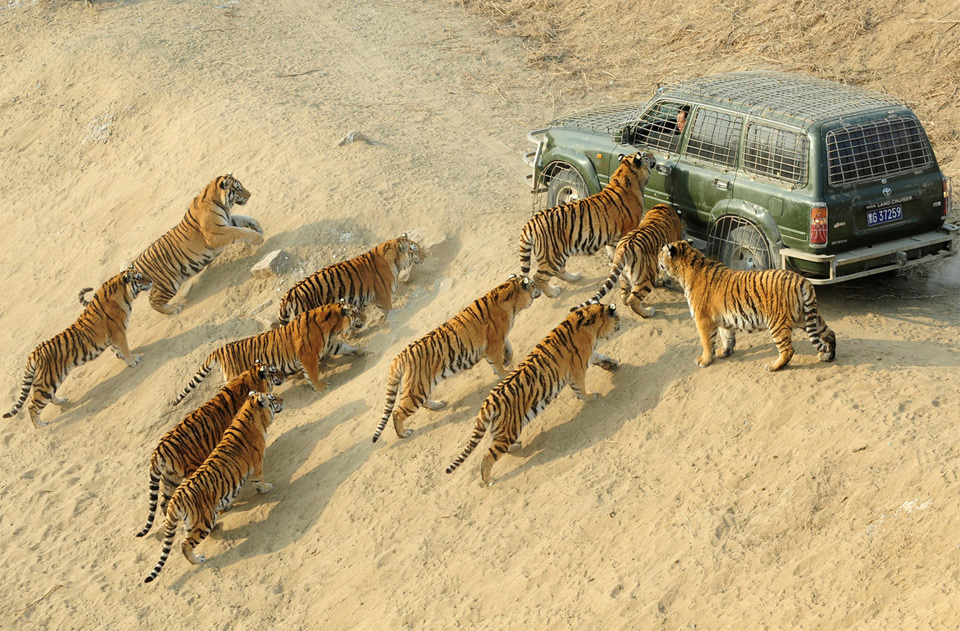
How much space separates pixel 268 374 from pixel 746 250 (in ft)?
14.5

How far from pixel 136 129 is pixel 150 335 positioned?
5401 millimetres

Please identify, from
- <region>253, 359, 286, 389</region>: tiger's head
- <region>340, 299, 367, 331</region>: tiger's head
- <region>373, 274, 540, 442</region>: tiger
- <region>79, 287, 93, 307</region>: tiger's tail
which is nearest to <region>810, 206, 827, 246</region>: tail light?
<region>373, 274, 540, 442</region>: tiger

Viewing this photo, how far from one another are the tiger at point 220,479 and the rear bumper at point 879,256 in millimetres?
4586

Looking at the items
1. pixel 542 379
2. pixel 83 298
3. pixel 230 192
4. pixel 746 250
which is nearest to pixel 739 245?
pixel 746 250

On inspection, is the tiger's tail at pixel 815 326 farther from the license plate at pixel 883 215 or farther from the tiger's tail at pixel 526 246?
the tiger's tail at pixel 526 246

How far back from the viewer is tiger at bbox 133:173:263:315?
447 inches

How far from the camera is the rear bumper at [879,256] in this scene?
768 centimetres

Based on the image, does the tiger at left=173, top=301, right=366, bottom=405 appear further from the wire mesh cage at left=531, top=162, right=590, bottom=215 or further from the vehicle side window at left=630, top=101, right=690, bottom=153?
the vehicle side window at left=630, top=101, right=690, bottom=153

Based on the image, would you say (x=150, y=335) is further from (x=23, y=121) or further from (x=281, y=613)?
(x=23, y=121)

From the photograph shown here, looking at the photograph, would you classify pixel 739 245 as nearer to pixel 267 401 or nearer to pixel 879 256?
pixel 879 256

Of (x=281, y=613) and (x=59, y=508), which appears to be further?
(x=59, y=508)

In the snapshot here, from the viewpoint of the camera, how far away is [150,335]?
11.3 m

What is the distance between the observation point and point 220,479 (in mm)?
7945

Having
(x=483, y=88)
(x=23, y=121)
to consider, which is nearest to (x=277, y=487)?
(x=483, y=88)
